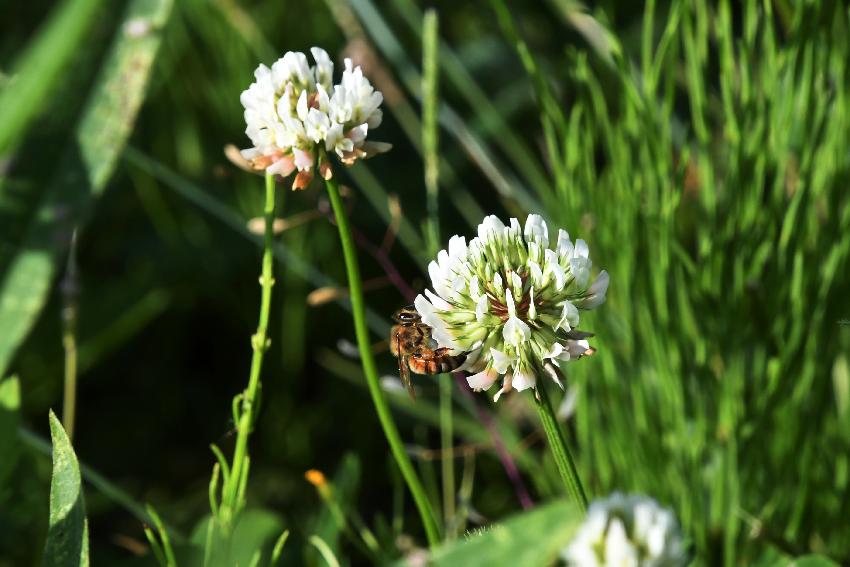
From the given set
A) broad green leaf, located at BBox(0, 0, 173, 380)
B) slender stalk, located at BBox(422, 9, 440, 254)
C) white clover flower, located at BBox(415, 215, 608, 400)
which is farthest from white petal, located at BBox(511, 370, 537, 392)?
broad green leaf, located at BBox(0, 0, 173, 380)

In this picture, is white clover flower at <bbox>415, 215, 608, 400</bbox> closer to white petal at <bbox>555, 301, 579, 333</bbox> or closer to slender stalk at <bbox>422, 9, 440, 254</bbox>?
white petal at <bbox>555, 301, 579, 333</bbox>

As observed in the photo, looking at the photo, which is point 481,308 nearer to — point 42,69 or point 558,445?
point 558,445

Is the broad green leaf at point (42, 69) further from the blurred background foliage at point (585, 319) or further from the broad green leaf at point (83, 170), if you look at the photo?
the broad green leaf at point (83, 170)

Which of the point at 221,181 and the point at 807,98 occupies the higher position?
the point at 221,181

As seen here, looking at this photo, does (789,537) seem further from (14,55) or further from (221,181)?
(14,55)

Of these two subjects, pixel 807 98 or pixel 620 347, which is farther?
pixel 620 347

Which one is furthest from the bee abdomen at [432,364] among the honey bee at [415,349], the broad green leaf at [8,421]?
the broad green leaf at [8,421]

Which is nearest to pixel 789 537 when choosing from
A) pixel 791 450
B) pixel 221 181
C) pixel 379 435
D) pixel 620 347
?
pixel 791 450
